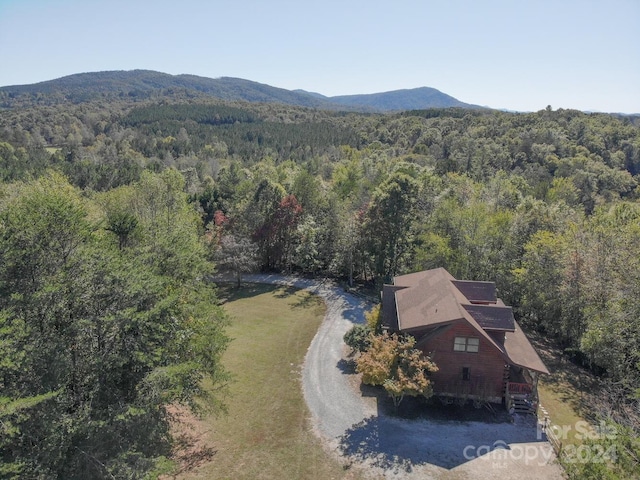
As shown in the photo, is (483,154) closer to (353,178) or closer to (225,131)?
(353,178)

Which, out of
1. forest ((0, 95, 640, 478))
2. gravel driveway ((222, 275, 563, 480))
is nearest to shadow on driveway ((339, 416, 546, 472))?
gravel driveway ((222, 275, 563, 480))

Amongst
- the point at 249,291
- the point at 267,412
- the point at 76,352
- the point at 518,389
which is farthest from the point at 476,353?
the point at 249,291

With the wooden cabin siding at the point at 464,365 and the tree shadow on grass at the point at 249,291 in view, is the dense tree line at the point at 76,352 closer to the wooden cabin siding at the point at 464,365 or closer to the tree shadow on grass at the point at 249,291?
the wooden cabin siding at the point at 464,365

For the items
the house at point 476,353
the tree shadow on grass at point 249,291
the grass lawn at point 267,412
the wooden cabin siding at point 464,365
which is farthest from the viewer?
the tree shadow on grass at point 249,291

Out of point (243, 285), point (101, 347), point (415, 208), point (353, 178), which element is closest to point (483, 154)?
point (353, 178)

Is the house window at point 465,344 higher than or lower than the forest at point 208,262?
lower

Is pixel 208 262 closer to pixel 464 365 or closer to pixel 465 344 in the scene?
pixel 465 344

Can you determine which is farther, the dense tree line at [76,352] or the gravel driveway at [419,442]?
the gravel driveway at [419,442]

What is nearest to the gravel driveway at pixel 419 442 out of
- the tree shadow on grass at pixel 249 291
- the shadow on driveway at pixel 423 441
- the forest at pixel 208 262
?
the shadow on driveway at pixel 423 441
